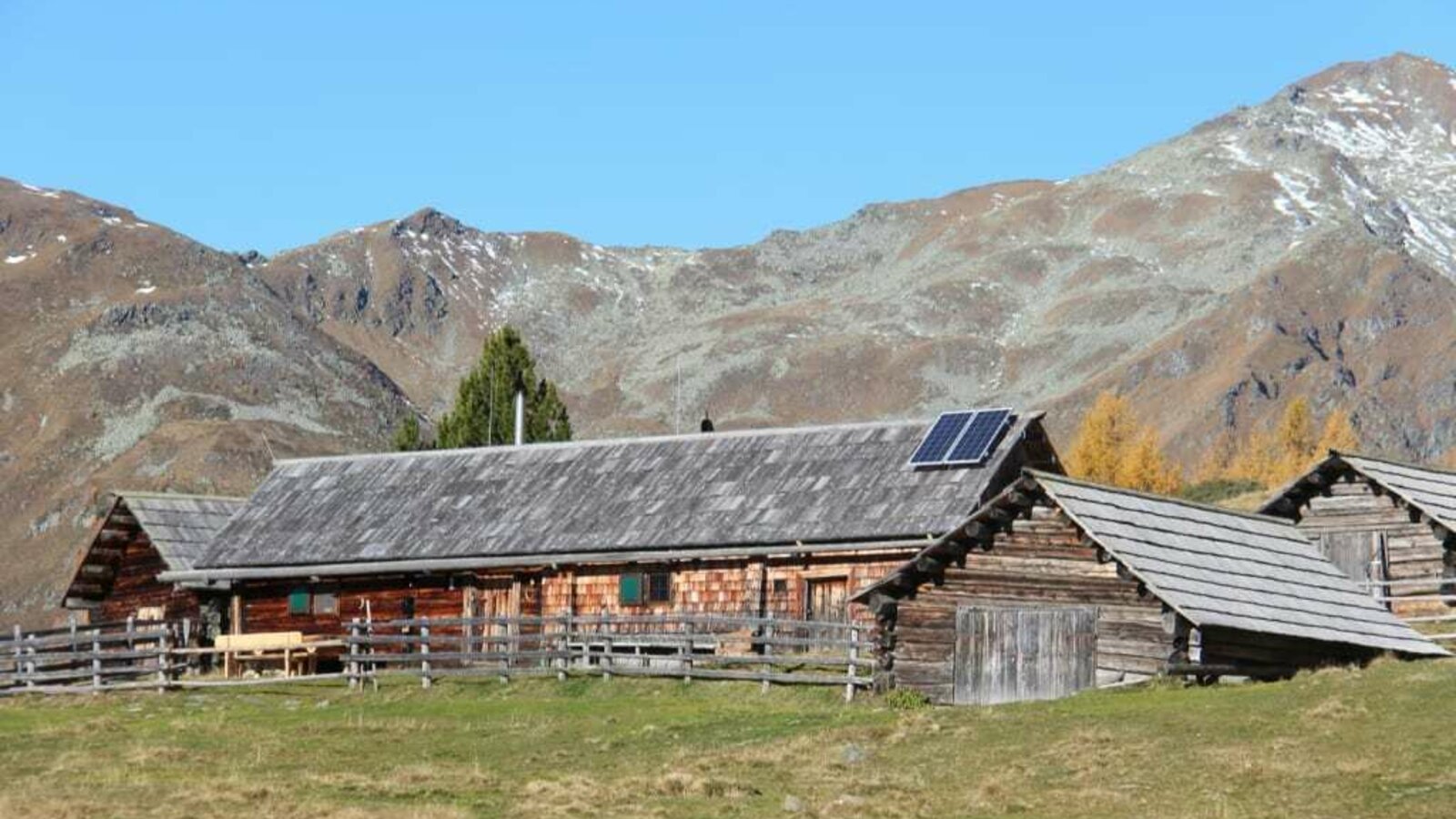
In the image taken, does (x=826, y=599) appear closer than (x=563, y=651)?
No

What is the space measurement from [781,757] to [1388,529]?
19.3 m

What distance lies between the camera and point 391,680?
1850 inches

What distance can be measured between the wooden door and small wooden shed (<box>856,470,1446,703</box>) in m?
7.89

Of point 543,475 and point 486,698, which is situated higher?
point 543,475

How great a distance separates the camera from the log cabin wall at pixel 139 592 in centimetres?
5788

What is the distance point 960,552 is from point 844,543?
8002mm

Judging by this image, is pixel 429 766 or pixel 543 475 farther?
pixel 543 475

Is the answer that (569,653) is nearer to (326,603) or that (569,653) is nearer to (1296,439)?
(326,603)

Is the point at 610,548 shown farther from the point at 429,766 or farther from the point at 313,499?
the point at 429,766

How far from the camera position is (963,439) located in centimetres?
5050

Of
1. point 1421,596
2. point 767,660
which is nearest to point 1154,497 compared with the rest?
point 1421,596

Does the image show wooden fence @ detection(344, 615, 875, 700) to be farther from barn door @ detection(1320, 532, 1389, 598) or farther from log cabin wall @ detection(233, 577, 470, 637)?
barn door @ detection(1320, 532, 1389, 598)

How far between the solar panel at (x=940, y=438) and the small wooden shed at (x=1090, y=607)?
8.87m

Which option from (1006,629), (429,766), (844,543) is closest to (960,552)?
(1006,629)
